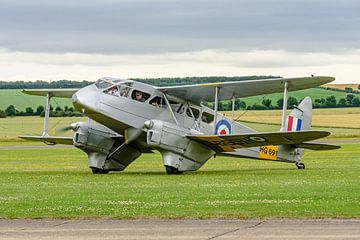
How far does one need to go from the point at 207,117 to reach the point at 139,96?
3.61 meters

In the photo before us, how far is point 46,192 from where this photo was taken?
89.0 ft

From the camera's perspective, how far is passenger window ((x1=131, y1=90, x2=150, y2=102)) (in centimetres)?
3678

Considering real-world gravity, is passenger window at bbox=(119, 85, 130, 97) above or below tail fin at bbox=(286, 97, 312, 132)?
above

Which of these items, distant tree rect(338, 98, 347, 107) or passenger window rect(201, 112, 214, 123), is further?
distant tree rect(338, 98, 347, 107)

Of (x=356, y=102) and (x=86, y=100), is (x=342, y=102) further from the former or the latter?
(x=86, y=100)

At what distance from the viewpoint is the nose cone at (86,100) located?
3544 centimetres

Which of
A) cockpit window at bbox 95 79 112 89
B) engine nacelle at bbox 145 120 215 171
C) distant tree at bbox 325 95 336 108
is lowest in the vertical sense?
engine nacelle at bbox 145 120 215 171

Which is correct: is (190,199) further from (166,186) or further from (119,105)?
(119,105)

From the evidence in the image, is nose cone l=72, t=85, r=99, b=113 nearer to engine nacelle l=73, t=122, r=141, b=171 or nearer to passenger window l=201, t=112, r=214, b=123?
engine nacelle l=73, t=122, r=141, b=171

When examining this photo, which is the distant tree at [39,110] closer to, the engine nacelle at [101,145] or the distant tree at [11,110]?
the distant tree at [11,110]

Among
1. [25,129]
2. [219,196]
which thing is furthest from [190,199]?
[25,129]

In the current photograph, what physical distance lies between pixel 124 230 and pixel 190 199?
6.50 meters

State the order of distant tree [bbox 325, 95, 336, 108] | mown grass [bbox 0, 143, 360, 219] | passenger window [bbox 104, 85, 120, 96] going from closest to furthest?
mown grass [bbox 0, 143, 360, 219]
passenger window [bbox 104, 85, 120, 96]
distant tree [bbox 325, 95, 336, 108]

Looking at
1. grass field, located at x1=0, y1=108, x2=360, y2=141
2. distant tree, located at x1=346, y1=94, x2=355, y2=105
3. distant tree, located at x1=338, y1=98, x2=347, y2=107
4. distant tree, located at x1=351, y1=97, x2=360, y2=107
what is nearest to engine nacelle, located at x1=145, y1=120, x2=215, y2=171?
grass field, located at x1=0, y1=108, x2=360, y2=141
